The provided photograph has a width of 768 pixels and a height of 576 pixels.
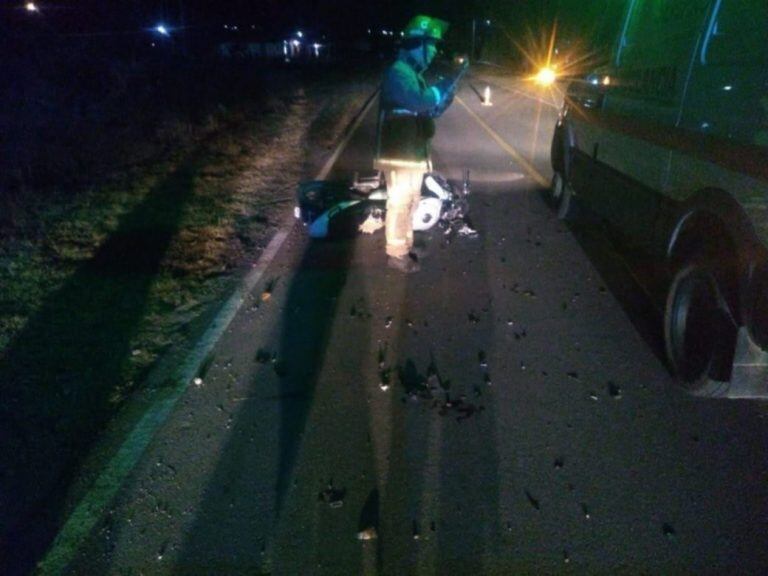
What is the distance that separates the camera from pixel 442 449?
3.38 metres

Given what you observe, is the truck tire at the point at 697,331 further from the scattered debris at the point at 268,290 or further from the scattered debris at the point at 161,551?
the scattered debris at the point at 268,290

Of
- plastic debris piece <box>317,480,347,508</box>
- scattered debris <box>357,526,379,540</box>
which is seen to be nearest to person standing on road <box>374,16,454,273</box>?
plastic debris piece <box>317,480,347,508</box>

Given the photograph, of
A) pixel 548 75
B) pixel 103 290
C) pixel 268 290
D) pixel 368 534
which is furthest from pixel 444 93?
pixel 548 75

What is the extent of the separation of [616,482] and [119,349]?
3488 millimetres

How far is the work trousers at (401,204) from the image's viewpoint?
5426 millimetres

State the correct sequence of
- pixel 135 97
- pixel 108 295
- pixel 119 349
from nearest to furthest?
pixel 119 349, pixel 108 295, pixel 135 97

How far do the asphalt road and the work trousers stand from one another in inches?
19.3

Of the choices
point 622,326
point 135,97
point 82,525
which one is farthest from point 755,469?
point 135,97

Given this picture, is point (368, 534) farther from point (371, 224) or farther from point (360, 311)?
point (371, 224)

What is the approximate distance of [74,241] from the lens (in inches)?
257

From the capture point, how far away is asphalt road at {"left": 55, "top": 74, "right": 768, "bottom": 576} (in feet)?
9.04

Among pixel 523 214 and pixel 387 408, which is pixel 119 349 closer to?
pixel 387 408

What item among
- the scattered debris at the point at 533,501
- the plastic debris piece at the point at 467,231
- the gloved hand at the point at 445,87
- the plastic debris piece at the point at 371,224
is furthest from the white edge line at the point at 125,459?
the plastic debris piece at the point at 467,231

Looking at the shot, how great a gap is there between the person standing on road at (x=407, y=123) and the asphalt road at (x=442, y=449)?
567 mm
